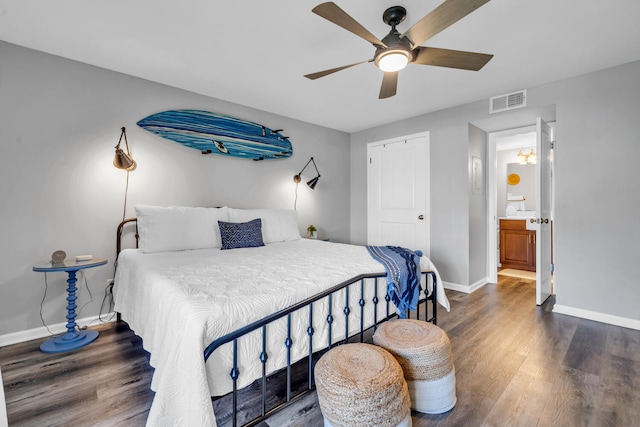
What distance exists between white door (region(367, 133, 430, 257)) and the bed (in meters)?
1.89

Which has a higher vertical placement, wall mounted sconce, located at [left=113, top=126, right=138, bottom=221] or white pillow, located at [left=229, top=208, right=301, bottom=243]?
wall mounted sconce, located at [left=113, top=126, right=138, bottom=221]

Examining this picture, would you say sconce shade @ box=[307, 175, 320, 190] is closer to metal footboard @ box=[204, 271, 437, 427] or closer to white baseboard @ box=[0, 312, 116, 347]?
metal footboard @ box=[204, 271, 437, 427]

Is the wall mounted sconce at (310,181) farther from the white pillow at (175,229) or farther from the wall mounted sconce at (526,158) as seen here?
the wall mounted sconce at (526,158)

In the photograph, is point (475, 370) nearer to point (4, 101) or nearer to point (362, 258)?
point (362, 258)

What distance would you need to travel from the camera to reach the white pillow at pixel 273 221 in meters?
3.31

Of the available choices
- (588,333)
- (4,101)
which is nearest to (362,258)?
(588,333)

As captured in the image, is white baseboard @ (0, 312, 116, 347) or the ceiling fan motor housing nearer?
the ceiling fan motor housing

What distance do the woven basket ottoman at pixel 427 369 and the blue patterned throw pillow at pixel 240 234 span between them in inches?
72.9

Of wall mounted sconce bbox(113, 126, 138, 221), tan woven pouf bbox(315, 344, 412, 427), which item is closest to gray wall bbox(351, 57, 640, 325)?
tan woven pouf bbox(315, 344, 412, 427)

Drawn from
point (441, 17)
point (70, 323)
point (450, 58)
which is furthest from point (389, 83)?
point (70, 323)

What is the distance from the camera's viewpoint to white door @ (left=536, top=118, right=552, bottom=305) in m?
3.21

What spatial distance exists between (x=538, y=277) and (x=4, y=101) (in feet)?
17.6

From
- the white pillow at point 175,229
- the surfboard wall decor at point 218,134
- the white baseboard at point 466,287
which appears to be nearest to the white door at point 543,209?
the white baseboard at point 466,287

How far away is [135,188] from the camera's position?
2.98 metres
